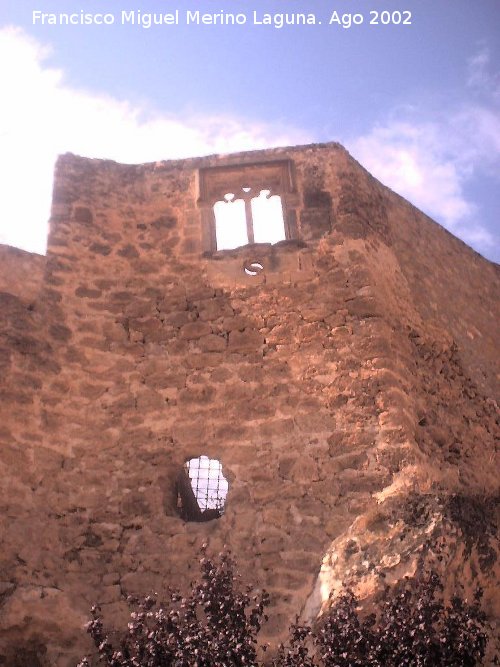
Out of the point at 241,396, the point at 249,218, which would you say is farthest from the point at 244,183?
the point at 241,396

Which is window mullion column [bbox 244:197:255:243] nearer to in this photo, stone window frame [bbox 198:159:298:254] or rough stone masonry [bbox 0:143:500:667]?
stone window frame [bbox 198:159:298:254]

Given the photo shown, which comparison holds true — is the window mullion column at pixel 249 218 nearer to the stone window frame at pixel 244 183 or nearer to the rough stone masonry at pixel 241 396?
the stone window frame at pixel 244 183

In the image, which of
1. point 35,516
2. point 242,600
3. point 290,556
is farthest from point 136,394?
point 242,600

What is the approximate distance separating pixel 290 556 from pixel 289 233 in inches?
125

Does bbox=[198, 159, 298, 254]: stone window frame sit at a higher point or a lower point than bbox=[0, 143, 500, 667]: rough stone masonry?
higher

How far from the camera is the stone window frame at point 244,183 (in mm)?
7742

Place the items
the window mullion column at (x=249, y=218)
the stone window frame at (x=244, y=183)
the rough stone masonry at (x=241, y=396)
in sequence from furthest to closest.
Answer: the stone window frame at (x=244, y=183) < the window mullion column at (x=249, y=218) < the rough stone masonry at (x=241, y=396)

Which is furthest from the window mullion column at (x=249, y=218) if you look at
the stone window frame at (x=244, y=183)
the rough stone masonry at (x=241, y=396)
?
the rough stone masonry at (x=241, y=396)

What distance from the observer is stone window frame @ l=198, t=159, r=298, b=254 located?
25.4 ft

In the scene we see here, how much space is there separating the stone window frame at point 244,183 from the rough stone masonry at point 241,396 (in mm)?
21

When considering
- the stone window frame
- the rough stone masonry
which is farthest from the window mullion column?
the rough stone masonry

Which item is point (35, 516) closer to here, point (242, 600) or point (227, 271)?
point (242, 600)

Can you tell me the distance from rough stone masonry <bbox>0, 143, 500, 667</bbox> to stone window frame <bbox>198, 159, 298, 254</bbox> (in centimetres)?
2

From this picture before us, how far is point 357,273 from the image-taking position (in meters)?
7.13
